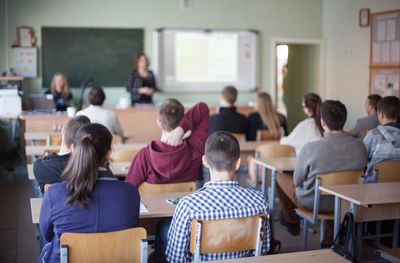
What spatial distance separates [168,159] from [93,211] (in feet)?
3.98

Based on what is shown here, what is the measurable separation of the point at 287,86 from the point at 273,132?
560 centimetres

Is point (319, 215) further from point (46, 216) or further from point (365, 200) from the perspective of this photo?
point (46, 216)

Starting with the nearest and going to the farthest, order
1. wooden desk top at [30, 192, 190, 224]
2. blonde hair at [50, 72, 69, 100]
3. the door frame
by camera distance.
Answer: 1. wooden desk top at [30, 192, 190, 224]
2. blonde hair at [50, 72, 69, 100]
3. the door frame

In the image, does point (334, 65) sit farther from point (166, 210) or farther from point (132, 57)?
point (166, 210)

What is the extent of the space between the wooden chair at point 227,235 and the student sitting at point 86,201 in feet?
1.05

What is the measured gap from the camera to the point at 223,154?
7.66ft

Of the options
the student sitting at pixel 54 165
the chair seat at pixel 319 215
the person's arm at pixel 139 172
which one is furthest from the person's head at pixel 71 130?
the chair seat at pixel 319 215

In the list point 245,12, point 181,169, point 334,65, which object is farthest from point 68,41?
point 181,169

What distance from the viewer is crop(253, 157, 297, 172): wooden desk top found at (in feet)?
13.5

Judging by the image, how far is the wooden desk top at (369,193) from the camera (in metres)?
2.97

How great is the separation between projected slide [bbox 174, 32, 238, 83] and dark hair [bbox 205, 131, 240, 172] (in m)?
6.72

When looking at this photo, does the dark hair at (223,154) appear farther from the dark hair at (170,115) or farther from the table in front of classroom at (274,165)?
the table in front of classroom at (274,165)

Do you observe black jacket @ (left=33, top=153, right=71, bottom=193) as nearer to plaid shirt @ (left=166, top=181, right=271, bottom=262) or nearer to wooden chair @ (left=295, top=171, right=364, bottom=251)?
plaid shirt @ (left=166, top=181, right=271, bottom=262)

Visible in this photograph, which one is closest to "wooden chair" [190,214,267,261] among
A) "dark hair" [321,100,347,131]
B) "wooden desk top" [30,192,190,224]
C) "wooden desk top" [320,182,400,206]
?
"wooden desk top" [30,192,190,224]
